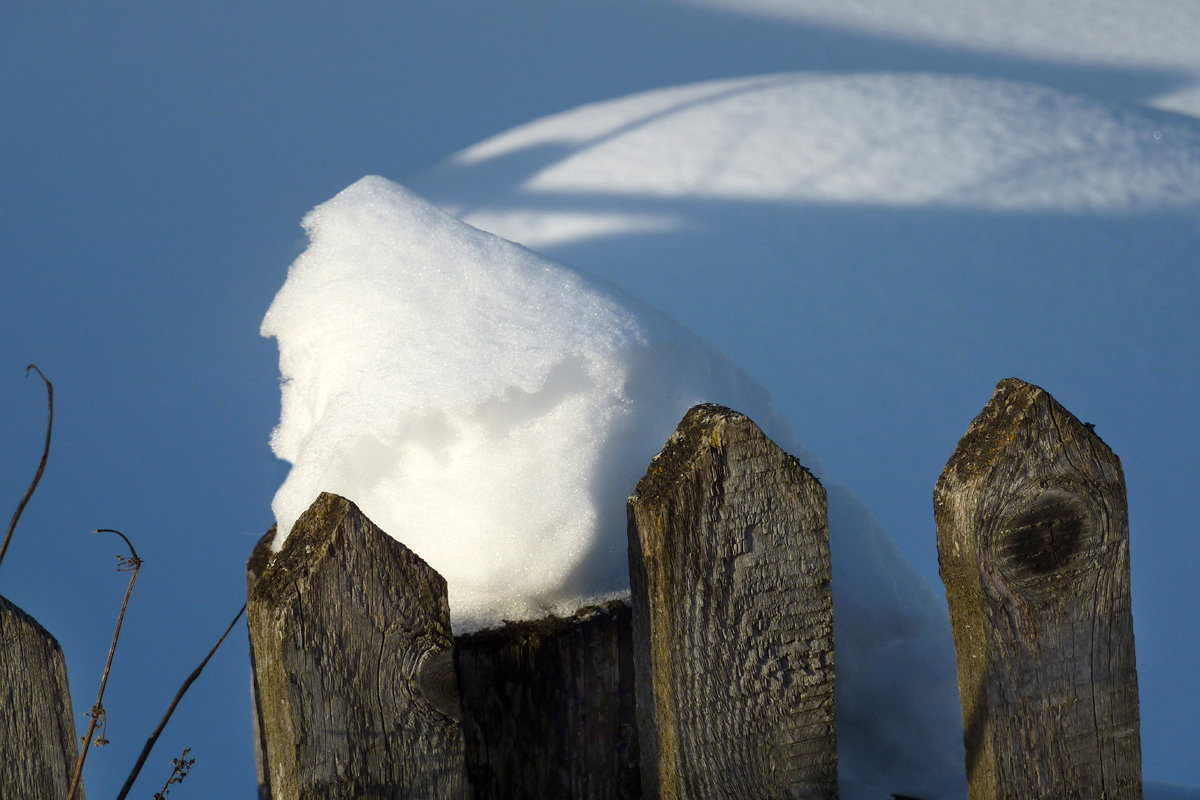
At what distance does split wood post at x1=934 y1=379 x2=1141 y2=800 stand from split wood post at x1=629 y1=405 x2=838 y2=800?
0.41 feet

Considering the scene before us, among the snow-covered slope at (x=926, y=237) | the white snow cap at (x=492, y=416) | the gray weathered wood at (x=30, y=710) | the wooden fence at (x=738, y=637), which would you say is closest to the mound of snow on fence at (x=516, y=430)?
the white snow cap at (x=492, y=416)

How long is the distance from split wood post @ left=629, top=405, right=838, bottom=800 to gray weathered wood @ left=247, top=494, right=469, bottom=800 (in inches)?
7.0

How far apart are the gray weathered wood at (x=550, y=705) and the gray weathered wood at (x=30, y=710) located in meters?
0.34

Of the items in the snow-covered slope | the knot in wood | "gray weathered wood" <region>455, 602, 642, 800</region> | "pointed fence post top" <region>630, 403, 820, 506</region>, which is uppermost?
the snow-covered slope

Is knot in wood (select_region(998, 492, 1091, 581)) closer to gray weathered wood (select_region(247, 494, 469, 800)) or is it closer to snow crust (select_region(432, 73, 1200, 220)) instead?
gray weathered wood (select_region(247, 494, 469, 800))

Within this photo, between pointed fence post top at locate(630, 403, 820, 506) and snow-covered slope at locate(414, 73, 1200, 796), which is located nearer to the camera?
pointed fence post top at locate(630, 403, 820, 506)

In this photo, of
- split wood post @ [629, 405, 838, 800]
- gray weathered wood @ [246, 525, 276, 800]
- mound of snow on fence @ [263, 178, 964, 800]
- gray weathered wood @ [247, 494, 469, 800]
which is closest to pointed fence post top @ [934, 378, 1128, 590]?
split wood post @ [629, 405, 838, 800]

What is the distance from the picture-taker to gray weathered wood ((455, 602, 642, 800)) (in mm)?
986

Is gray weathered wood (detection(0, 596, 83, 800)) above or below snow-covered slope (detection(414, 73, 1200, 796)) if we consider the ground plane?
below

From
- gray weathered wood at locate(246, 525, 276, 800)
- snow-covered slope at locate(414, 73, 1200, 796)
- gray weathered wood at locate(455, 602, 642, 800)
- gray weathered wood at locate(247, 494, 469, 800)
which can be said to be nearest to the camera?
gray weathered wood at locate(247, 494, 469, 800)

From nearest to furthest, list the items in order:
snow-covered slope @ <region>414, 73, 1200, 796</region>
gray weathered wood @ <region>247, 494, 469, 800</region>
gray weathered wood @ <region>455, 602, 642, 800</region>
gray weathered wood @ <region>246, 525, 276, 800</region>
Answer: gray weathered wood @ <region>247, 494, 469, 800</region>, gray weathered wood @ <region>455, 602, 642, 800</region>, gray weathered wood @ <region>246, 525, 276, 800</region>, snow-covered slope @ <region>414, 73, 1200, 796</region>

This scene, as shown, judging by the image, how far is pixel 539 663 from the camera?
3.25ft

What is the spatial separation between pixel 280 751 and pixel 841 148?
80.5 inches

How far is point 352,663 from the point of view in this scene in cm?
83
